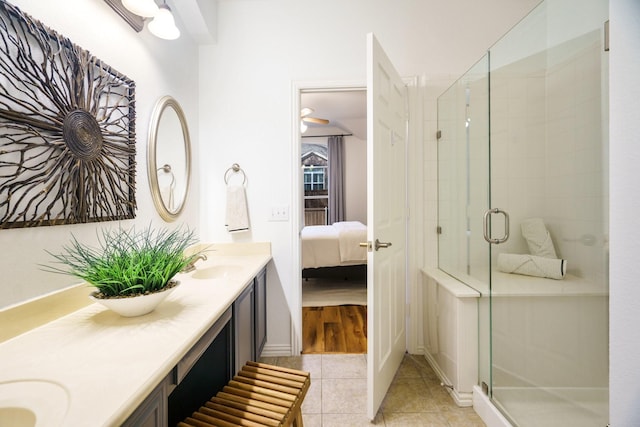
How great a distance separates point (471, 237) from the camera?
1812 millimetres

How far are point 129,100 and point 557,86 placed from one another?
1.92m

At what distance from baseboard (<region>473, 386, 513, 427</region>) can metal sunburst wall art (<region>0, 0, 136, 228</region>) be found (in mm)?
2083

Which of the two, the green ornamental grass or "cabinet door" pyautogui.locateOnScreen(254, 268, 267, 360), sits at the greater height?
the green ornamental grass

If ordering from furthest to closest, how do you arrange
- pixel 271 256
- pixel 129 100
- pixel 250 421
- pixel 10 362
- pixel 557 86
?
pixel 271 256
pixel 129 100
pixel 557 86
pixel 250 421
pixel 10 362

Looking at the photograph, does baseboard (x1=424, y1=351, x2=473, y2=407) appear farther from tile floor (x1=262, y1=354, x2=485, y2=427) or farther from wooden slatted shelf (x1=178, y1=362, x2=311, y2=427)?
wooden slatted shelf (x1=178, y1=362, x2=311, y2=427)

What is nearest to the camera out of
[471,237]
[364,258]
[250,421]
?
[250,421]

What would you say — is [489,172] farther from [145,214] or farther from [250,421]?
[145,214]

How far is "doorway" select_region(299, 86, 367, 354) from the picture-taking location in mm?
2547

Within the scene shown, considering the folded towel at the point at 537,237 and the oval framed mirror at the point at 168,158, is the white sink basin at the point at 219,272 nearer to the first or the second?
the oval framed mirror at the point at 168,158

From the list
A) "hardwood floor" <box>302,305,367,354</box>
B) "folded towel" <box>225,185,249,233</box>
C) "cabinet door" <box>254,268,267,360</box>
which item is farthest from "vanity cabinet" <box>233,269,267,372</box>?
"hardwood floor" <box>302,305,367,354</box>

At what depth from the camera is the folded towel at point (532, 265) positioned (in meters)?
1.22

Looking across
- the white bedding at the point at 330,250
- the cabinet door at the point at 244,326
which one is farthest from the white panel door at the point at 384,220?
the white bedding at the point at 330,250

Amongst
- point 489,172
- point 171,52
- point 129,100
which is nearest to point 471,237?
point 489,172

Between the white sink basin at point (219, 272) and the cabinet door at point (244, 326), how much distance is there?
0.41 feet
